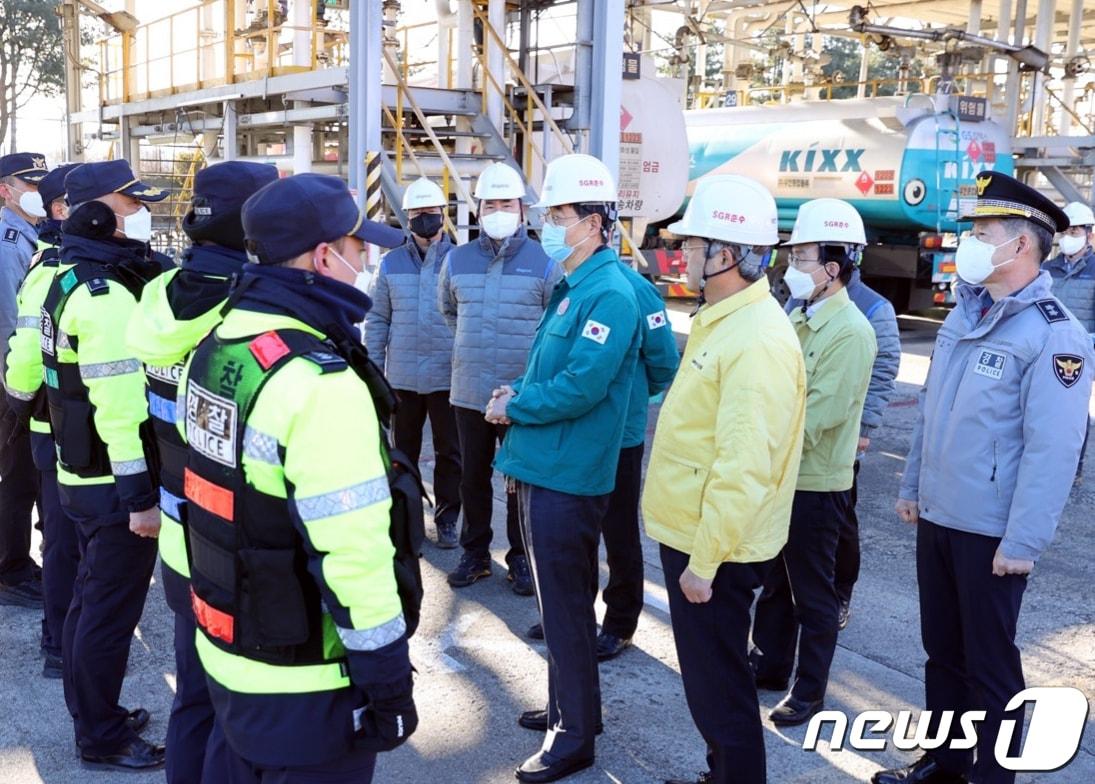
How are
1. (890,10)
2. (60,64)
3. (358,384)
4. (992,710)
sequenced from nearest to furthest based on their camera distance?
1. (358,384)
2. (992,710)
3. (890,10)
4. (60,64)

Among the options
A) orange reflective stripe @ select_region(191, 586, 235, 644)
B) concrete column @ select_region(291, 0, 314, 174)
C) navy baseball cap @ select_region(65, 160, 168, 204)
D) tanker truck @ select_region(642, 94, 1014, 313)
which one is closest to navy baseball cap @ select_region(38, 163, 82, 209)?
navy baseball cap @ select_region(65, 160, 168, 204)

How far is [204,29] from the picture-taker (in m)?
13.5

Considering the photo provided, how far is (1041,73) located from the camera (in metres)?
16.1

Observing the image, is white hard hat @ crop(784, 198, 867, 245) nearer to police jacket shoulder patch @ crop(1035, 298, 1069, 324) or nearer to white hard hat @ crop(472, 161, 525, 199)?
police jacket shoulder patch @ crop(1035, 298, 1069, 324)

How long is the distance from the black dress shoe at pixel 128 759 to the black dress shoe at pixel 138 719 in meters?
0.20

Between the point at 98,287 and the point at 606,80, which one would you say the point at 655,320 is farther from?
the point at 606,80

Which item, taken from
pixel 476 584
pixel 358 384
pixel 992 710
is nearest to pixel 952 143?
pixel 476 584

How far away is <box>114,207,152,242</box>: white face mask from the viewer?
3682mm

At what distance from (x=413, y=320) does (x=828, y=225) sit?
2391 mm

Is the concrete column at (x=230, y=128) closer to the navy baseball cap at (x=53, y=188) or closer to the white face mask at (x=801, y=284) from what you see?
the navy baseball cap at (x=53, y=188)

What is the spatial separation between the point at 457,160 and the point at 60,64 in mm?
30370

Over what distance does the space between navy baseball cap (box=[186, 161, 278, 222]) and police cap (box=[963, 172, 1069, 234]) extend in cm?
206

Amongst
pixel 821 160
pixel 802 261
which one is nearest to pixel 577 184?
pixel 802 261

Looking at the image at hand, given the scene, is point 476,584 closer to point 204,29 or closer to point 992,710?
point 992,710
